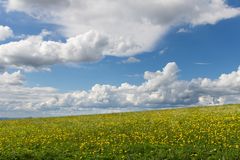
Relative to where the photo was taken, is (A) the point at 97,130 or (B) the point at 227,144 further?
(A) the point at 97,130

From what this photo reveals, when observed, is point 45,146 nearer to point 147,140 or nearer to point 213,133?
point 147,140

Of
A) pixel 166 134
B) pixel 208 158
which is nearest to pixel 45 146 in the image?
pixel 166 134

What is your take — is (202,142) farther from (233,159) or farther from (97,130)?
(97,130)

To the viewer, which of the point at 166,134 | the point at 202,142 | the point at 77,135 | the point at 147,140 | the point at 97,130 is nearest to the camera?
the point at 202,142

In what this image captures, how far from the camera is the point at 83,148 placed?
25938 millimetres

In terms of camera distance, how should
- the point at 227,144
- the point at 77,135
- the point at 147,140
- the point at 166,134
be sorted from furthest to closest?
the point at 77,135 → the point at 166,134 → the point at 147,140 → the point at 227,144

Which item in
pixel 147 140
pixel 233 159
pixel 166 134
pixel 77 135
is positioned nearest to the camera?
pixel 233 159

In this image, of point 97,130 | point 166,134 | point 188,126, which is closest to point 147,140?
point 166,134

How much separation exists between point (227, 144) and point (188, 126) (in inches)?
366

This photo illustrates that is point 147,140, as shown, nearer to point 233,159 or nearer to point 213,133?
point 213,133

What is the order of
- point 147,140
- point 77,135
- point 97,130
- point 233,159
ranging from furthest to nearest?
point 97,130
point 77,135
point 147,140
point 233,159

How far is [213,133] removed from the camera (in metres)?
28.3

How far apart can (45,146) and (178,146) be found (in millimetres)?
8937

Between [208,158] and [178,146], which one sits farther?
[178,146]
